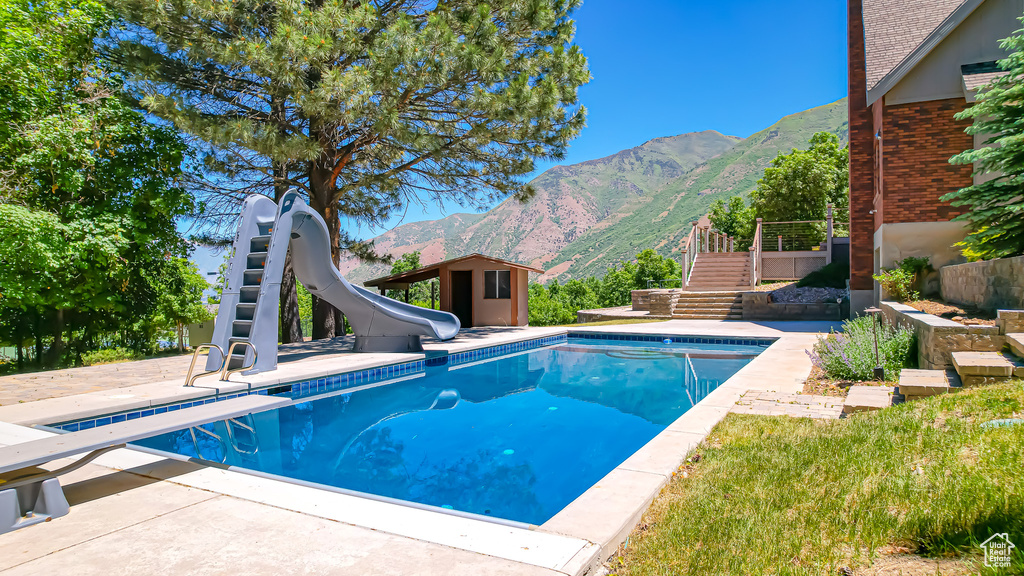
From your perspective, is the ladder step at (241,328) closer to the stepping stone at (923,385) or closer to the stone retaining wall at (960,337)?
the stepping stone at (923,385)

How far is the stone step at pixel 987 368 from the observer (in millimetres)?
4559

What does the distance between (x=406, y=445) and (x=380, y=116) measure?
22.4 feet

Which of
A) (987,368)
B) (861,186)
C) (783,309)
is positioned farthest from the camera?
(783,309)

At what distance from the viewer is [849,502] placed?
2725mm

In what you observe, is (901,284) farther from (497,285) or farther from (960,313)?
(497,285)

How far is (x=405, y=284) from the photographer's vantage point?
18234 mm

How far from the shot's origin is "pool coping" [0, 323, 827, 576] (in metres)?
2.45

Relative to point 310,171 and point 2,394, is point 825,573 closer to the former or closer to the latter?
point 2,394

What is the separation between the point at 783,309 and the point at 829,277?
Answer: 3340mm

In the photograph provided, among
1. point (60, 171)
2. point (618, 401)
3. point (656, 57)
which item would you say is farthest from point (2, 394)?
point (656, 57)

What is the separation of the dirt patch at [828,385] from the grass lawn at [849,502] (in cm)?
193

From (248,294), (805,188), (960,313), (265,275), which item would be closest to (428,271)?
(248,294)

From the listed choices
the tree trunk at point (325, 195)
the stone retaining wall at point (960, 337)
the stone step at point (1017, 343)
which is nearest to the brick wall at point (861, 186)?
the stone retaining wall at point (960, 337)

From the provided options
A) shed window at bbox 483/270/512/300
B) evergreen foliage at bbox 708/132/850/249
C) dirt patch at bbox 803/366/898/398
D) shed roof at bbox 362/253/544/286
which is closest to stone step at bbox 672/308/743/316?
shed roof at bbox 362/253/544/286
